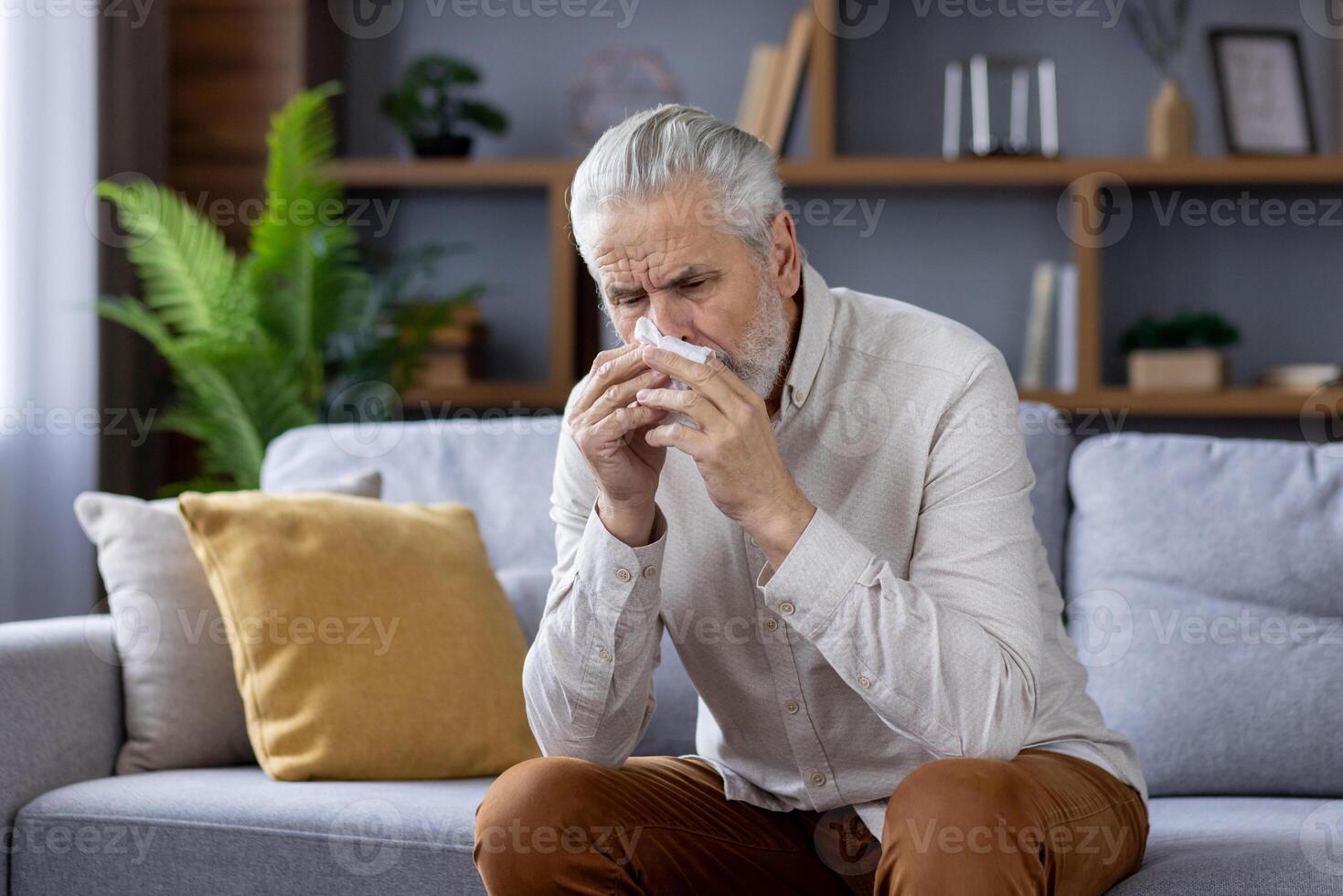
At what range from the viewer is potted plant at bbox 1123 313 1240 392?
324cm

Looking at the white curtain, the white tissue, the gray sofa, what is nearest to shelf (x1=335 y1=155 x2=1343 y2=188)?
the white curtain

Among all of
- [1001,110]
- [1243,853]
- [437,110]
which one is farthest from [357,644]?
[1001,110]

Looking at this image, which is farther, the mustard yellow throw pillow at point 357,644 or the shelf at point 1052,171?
the shelf at point 1052,171

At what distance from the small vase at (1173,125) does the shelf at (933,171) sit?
6 cm

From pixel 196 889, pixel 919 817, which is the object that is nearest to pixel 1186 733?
pixel 919 817

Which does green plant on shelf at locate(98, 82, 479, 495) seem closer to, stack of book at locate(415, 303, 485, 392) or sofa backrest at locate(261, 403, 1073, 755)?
stack of book at locate(415, 303, 485, 392)

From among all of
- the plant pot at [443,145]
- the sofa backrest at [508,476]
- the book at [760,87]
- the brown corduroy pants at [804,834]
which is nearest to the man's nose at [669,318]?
the brown corduroy pants at [804,834]

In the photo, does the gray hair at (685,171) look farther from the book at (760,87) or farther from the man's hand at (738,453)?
the book at (760,87)

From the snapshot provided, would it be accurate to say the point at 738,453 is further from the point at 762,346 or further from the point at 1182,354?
the point at 1182,354

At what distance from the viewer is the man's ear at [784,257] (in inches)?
58.5

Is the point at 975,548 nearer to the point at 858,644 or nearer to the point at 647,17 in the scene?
the point at 858,644

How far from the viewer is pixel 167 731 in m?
1.93

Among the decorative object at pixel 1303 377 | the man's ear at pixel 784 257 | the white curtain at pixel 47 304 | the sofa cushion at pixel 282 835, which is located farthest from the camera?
the decorative object at pixel 1303 377

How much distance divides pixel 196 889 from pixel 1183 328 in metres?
2.47
